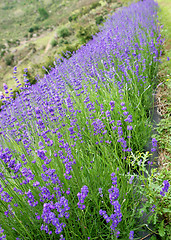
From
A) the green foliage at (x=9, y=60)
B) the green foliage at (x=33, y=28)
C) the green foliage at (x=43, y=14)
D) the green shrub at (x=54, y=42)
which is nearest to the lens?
the green shrub at (x=54, y=42)

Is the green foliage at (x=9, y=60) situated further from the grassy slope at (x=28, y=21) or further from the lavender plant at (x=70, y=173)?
the lavender plant at (x=70, y=173)

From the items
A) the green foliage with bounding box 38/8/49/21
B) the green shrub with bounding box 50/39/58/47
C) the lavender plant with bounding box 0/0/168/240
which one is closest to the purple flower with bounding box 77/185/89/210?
the lavender plant with bounding box 0/0/168/240

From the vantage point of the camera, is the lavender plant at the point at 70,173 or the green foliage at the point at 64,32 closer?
the lavender plant at the point at 70,173

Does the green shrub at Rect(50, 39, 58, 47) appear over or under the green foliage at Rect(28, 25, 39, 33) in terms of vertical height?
under

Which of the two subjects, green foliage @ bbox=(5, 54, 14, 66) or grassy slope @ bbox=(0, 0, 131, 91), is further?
grassy slope @ bbox=(0, 0, 131, 91)

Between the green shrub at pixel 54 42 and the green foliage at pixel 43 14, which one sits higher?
the green foliage at pixel 43 14

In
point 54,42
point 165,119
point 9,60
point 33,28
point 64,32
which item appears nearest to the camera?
point 165,119

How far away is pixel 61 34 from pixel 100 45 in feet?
39.8

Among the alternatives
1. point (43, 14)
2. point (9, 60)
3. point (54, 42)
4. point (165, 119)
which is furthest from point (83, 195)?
point (43, 14)

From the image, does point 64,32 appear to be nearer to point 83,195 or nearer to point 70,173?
point 70,173

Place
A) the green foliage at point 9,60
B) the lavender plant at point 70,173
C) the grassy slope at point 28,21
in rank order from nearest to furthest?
the lavender plant at point 70,173
the green foliage at point 9,60
the grassy slope at point 28,21

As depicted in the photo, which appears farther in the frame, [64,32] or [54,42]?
[54,42]

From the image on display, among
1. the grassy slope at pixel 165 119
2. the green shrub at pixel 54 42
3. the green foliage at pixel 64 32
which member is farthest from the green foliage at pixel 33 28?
the grassy slope at pixel 165 119

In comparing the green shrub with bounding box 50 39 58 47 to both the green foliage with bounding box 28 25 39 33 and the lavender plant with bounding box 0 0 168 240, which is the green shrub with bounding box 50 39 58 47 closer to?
the green foliage with bounding box 28 25 39 33
